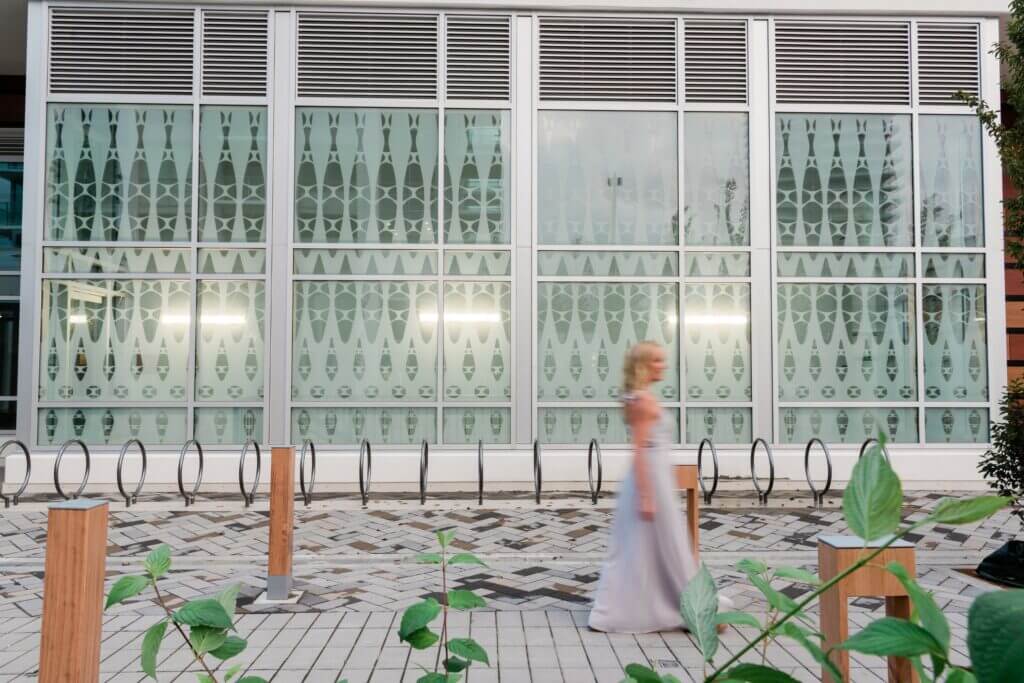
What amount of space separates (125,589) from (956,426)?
1147 centimetres

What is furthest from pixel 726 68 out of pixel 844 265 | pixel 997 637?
pixel 997 637

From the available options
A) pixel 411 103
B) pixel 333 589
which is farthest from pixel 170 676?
pixel 411 103

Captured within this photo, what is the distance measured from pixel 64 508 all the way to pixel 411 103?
8.91m

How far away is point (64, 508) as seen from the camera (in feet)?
6.70

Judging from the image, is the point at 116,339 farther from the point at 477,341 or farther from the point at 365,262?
the point at 477,341

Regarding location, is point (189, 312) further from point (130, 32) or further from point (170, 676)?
point (170, 676)

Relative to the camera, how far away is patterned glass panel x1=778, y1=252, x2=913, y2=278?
10.0 m

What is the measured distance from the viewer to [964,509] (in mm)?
562

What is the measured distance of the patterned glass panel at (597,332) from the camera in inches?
389

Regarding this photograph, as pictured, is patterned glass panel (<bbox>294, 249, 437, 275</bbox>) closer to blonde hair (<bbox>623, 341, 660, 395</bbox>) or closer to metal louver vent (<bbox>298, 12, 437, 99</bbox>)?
metal louver vent (<bbox>298, 12, 437, 99</bbox>)

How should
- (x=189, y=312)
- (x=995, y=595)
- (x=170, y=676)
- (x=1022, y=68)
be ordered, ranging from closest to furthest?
(x=995, y=595), (x=170, y=676), (x=1022, y=68), (x=189, y=312)

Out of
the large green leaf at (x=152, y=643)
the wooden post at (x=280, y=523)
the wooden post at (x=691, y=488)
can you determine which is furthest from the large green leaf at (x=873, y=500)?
the wooden post at (x=280, y=523)

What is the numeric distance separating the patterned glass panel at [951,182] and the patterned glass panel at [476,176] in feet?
20.8

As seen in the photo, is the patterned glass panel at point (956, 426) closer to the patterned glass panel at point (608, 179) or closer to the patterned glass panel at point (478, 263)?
the patterned glass panel at point (608, 179)
